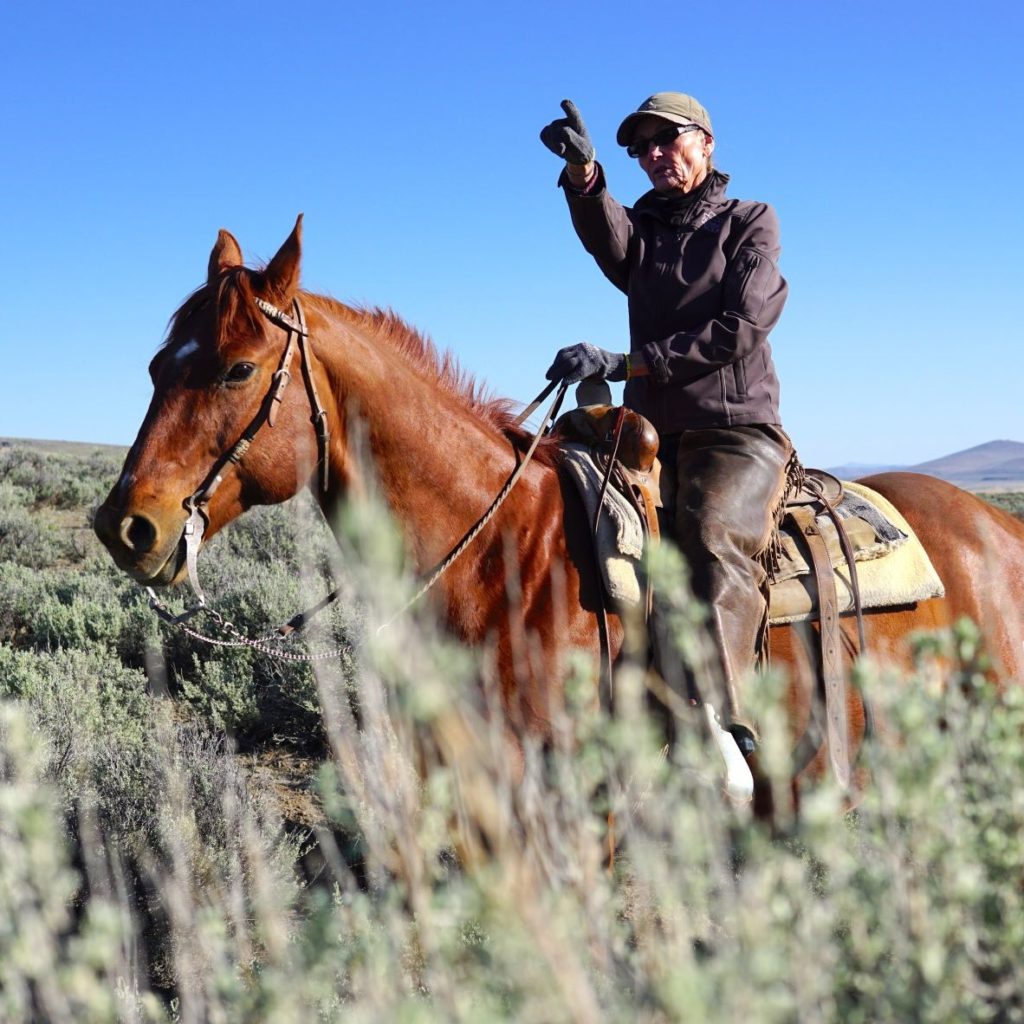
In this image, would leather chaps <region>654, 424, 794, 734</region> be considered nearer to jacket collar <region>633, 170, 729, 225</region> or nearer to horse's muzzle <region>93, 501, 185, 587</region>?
jacket collar <region>633, 170, 729, 225</region>

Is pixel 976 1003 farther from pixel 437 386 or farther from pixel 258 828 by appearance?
pixel 258 828

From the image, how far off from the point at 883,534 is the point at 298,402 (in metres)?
2.33

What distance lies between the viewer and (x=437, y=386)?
360 cm

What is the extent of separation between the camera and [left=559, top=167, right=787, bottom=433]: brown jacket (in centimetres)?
358

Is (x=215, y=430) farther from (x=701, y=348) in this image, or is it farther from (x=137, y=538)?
(x=701, y=348)

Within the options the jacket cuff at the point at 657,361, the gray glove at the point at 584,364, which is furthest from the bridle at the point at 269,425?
the jacket cuff at the point at 657,361

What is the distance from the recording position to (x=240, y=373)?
3.20m

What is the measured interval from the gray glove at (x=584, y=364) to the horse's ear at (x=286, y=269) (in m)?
1.00

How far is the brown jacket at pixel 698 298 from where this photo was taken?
358 centimetres

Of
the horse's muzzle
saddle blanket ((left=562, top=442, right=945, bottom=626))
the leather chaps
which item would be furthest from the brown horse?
the leather chaps

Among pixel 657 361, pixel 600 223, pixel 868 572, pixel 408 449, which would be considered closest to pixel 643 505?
pixel 657 361

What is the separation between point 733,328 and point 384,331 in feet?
4.21

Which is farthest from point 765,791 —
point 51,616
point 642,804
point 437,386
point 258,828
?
point 51,616

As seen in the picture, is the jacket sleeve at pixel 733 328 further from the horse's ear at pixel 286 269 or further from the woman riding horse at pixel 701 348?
the horse's ear at pixel 286 269
